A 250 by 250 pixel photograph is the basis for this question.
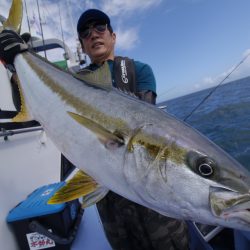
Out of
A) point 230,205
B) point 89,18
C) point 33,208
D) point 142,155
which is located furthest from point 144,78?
point 33,208

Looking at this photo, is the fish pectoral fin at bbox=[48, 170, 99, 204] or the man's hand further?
the man's hand

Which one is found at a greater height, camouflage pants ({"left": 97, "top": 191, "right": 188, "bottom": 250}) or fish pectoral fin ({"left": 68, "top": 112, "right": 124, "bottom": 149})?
fish pectoral fin ({"left": 68, "top": 112, "right": 124, "bottom": 149})

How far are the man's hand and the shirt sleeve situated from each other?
0.96m

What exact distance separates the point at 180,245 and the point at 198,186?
1.23 metres

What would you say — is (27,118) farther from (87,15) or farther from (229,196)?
(229,196)

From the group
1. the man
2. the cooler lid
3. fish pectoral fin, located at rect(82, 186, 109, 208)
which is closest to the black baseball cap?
the man

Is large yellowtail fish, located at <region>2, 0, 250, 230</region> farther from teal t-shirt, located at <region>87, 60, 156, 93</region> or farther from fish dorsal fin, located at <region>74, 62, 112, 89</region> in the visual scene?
teal t-shirt, located at <region>87, 60, 156, 93</region>

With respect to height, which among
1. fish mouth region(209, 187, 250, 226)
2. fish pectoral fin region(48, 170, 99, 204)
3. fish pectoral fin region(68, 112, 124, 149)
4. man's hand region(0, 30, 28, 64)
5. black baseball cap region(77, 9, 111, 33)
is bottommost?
fish pectoral fin region(48, 170, 99, 204)

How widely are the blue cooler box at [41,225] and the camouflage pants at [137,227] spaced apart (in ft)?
2.41

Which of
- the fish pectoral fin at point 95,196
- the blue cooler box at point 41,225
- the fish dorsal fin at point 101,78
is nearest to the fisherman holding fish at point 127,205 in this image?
the fish dorsal fin at point 101,78

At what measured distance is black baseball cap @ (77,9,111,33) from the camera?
7.86 ft

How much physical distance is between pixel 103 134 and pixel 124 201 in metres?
0.89

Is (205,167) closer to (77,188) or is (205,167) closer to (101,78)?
(77,188)

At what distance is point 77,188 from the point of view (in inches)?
63.0
